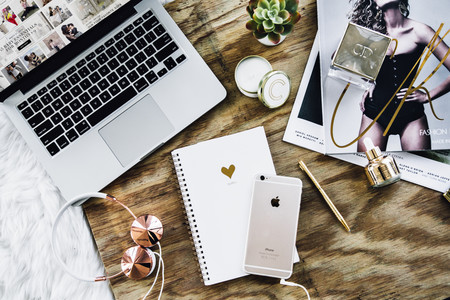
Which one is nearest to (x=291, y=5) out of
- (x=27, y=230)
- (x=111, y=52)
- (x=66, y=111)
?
(x=111, y=52)

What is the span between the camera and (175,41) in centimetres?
68

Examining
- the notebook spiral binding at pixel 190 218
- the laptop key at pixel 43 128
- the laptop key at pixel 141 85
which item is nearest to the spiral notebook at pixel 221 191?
the notebook spiral binding at pixel 190 218

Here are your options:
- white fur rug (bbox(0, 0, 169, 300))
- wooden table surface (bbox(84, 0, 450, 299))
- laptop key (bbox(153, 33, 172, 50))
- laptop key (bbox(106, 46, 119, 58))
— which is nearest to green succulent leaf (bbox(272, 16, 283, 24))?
wooden table surface (bbox(84, 0, 450, 299))

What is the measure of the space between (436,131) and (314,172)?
23cm

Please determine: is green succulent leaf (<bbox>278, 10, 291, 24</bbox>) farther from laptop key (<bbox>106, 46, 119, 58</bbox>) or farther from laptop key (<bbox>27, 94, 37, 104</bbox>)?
laptop key (<bbox>27, 94, 37, 104</bbox>)

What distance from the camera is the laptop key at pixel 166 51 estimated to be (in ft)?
2.23

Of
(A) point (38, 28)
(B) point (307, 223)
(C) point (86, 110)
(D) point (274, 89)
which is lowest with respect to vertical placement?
(B) point (307, 223)

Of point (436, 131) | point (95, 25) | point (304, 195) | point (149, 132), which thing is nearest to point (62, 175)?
Result: point (149, 132)

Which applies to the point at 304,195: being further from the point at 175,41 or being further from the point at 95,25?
the point at 95,25

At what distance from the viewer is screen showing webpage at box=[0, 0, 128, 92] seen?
61cm

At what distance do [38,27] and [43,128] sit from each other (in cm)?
18

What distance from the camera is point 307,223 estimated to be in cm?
68

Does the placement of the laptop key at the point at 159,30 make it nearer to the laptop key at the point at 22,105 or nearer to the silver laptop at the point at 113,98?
the silver laptop at the point at 113,98

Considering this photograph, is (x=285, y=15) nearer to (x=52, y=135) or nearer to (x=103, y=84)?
(x=103, y=84)
